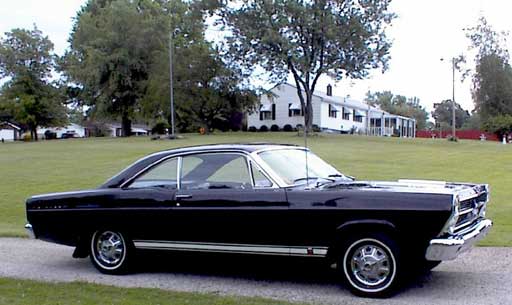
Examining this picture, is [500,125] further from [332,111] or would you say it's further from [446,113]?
[446,113]

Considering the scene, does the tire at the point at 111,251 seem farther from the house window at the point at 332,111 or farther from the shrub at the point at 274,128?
the house window at the point at 332,111

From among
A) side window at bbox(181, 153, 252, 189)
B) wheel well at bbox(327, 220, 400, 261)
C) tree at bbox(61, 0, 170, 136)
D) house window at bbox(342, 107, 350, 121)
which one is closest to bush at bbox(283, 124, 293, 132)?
house window at bbox(342, 107, 350, 121)

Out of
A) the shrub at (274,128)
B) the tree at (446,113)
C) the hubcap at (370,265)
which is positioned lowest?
the hubcap at (370,265)

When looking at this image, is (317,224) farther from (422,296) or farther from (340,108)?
(340,108)

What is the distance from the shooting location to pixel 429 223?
5613mm

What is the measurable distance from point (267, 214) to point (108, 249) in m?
2.21

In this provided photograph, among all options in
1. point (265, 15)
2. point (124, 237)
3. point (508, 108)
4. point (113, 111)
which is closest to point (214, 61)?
point (265, 15)

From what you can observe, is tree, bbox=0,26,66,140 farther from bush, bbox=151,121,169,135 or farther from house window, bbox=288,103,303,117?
house window, bbox=288,103,303,117

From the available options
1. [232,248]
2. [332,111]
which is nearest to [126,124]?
[332,111]

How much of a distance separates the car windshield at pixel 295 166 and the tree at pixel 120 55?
49489mm

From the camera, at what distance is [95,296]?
5809 mm

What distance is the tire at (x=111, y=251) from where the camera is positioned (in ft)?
23.1

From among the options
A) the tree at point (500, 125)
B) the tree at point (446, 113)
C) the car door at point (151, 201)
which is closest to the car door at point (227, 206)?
the car door at point (151, 201)

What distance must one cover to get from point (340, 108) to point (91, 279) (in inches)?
2582
